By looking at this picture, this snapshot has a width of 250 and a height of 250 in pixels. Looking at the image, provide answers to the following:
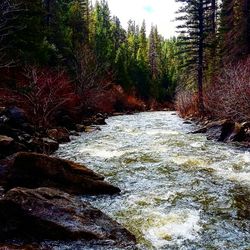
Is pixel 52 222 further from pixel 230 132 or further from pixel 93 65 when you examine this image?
pixel 93 65

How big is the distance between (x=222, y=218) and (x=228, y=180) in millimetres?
2887

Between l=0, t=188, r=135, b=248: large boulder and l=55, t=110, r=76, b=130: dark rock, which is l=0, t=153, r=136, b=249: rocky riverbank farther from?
l=55, t=110, r=76, b=130: dark rock

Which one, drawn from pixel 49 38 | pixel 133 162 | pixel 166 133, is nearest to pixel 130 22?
pixel 49 38

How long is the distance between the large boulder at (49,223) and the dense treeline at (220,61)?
474 inches

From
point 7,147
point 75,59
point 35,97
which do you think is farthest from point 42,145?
point 75,59

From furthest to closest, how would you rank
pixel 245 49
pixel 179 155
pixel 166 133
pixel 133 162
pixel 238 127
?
pixel 245 49 < pixel 166 133 < pixel 238 127 < pixel 179 155 < pixel 133 162

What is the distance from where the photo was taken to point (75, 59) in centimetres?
3456

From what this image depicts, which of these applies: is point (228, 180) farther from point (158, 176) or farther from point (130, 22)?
point (130, 22)

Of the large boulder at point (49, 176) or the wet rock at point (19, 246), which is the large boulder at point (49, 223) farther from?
the large boulder at point (49, 176)

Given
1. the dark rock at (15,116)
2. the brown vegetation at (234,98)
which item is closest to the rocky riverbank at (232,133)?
the brown vegetation at (234,98)

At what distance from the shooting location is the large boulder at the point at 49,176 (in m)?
9.23

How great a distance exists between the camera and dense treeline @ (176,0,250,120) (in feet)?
65.4

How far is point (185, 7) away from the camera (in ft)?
105

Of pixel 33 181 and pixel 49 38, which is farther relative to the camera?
pixel 49 38
